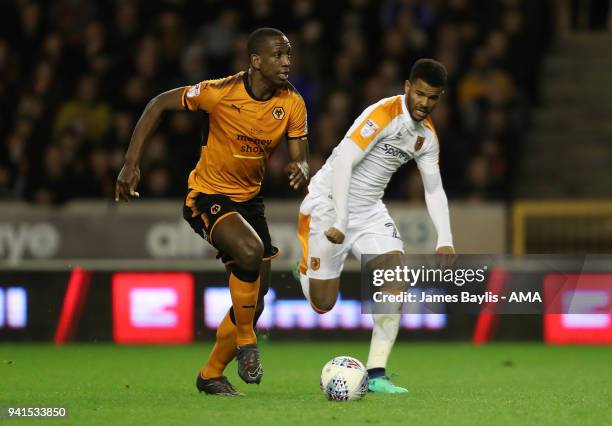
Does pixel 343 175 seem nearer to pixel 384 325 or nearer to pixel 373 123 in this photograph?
pixel 373 123

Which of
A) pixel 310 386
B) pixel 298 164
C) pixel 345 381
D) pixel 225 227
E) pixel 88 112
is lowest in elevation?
pixel 310 386

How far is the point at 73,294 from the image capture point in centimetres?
1248

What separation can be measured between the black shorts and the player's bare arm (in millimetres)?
324

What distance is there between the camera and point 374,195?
342 inches

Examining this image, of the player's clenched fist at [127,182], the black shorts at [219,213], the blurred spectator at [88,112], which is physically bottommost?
the black shorts at [219,213]

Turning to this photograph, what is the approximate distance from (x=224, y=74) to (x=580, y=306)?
4.82 meters

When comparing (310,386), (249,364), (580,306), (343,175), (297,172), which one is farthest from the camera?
(580,306)

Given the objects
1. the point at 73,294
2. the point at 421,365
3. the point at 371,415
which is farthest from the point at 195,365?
the point at 371,415

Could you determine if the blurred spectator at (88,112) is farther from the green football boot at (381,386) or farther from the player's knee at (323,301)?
the green football boot at (381,386)

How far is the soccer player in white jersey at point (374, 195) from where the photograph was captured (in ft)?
→ 26.6

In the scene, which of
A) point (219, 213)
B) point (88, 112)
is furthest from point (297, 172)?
point (88, 112)

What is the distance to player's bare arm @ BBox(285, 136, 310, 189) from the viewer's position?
26.0ft

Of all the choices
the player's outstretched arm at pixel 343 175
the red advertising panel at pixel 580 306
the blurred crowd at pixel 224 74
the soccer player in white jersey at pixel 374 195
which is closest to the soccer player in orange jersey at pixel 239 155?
the player's outstretched arm at pixel 343 175

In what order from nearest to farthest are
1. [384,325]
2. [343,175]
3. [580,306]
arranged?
[343,175] < [384,325] < [580,306]
